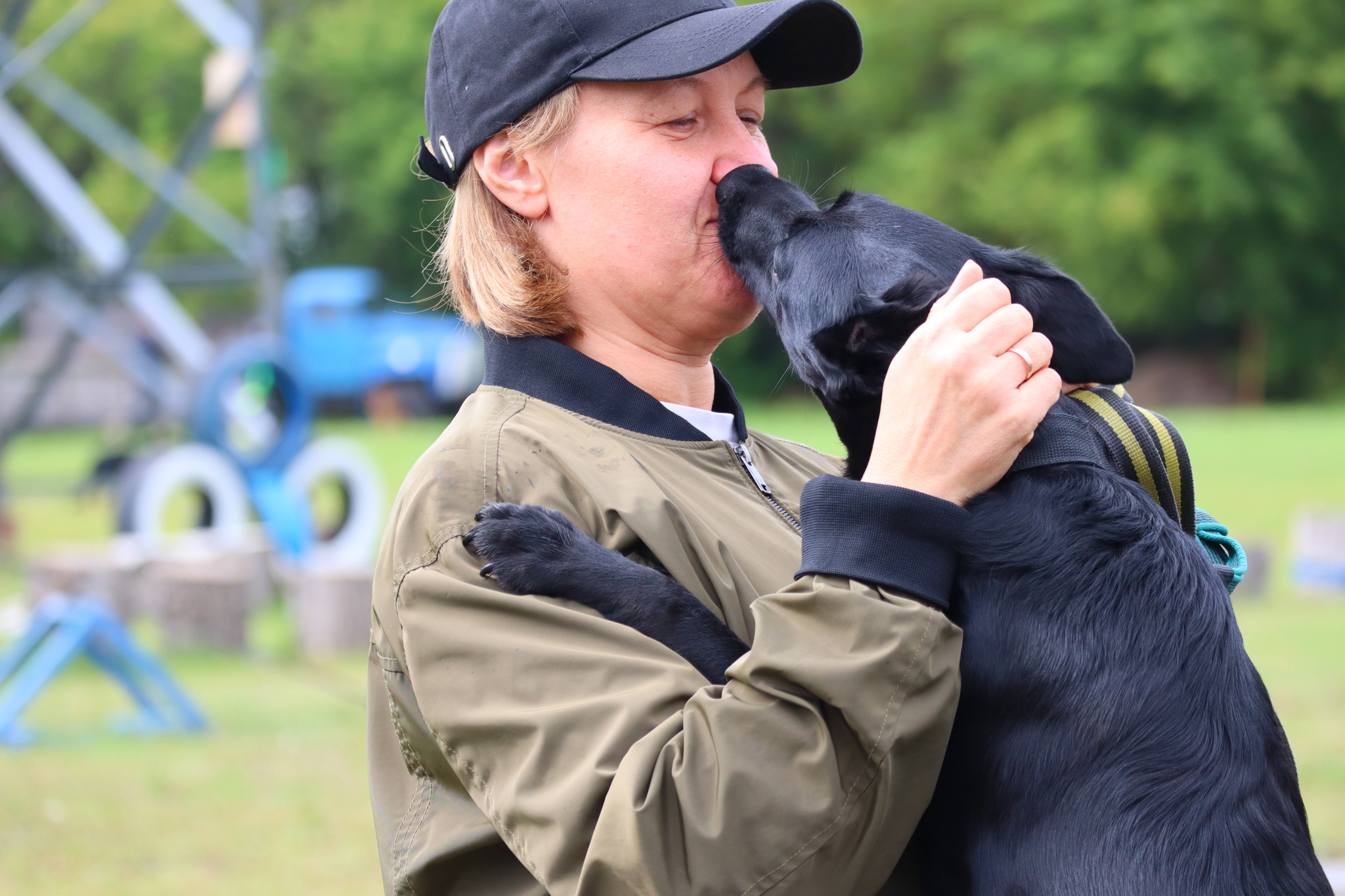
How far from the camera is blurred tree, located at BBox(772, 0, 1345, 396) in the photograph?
32906 millimetres

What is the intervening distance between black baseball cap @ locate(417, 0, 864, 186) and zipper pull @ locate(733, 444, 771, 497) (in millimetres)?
539

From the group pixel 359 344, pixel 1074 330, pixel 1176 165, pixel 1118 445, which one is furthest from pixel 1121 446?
pixel 1176 165

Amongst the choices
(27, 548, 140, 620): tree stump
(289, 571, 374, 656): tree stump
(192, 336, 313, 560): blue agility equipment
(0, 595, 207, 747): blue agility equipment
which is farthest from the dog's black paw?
(192, 336, 313, 560): blue agility equipment

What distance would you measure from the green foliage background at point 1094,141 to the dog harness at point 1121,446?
1041 inches

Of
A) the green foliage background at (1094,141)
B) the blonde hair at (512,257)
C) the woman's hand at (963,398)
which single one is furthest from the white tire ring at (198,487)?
the green foliage background at (1094,141)

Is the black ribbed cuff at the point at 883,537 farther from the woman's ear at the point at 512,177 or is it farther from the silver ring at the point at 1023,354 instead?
the woman's ear at the point at 512,177

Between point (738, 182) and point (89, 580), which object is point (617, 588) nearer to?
point (738, 182)

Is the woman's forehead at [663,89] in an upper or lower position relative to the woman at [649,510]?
upper

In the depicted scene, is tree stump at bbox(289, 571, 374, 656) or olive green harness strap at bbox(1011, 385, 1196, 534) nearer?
olive green harness strap at bbox(1011, 385, 1196, 534)

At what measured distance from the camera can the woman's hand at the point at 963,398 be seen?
1.62m

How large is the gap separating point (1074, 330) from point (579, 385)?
717 mm

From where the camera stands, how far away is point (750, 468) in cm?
204

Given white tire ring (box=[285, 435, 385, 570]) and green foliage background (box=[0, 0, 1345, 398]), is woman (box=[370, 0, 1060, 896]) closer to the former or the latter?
white tire ring (box=[285, 435, 385, 570])

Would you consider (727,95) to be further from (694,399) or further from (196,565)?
(196,565)
